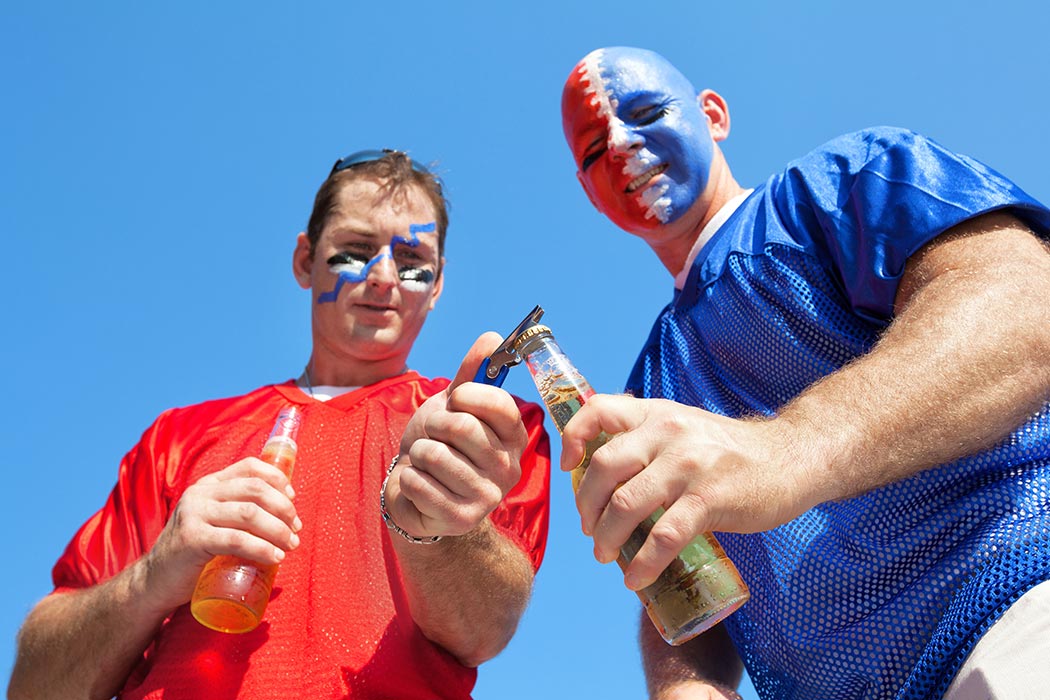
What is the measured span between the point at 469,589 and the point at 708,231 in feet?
5.36

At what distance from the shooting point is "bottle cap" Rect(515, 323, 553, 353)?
2.46m

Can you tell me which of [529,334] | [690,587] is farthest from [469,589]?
[690,587]

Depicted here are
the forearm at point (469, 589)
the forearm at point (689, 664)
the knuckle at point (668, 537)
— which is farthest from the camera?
the forearm at point (689, 664)

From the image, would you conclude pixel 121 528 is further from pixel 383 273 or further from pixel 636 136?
pixel 636 136

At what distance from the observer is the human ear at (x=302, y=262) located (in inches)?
181

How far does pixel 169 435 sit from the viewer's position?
12.7ft

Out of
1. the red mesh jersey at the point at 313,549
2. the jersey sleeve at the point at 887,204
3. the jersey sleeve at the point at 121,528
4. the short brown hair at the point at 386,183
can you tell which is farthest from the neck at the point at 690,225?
the jersey sleeve at the point at 121,528

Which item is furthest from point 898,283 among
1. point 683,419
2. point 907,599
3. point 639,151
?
point 639,151

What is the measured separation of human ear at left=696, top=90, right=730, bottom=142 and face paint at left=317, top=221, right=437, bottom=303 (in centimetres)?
133

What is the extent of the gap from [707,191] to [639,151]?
0.30 metres

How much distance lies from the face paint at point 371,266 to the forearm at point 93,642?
4.96ft

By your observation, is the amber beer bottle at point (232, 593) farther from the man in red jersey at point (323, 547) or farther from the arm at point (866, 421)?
the arm at point (866, 421)

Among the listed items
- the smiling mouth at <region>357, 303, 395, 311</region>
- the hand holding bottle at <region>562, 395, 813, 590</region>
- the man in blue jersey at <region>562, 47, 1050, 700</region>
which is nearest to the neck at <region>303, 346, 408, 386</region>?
the smiling mouth at <region>357, 303, 395, 311</region>

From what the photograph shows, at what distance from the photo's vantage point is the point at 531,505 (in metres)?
3.44
